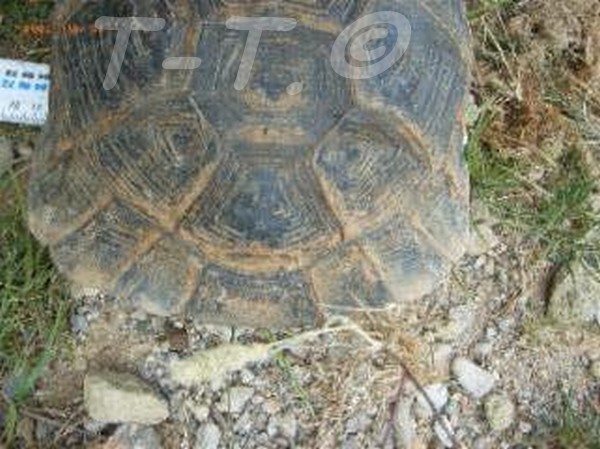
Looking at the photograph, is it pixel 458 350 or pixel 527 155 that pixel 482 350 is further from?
pixel 527 155

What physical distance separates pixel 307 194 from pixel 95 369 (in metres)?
1.04

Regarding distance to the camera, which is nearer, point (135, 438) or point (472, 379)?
point (135, 438)

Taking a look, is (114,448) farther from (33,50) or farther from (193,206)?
(33,50)

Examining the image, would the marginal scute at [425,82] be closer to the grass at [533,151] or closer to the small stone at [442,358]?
the grass at [533,151]

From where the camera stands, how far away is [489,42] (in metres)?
3.88

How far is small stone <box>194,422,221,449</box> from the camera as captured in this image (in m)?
3.52

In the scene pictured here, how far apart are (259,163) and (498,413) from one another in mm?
1263


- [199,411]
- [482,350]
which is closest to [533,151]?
[482,350]

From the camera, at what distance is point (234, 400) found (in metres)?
3.55

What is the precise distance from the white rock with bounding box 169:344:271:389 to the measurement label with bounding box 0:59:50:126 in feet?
3.01

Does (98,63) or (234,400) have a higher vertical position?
(98,63)

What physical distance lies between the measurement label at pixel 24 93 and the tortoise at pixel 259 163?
1.30 feet

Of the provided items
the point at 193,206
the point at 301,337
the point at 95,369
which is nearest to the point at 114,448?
the point at 95,369

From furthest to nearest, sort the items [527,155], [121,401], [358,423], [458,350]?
[527,155], [458,350], [358,423], [121,401]
